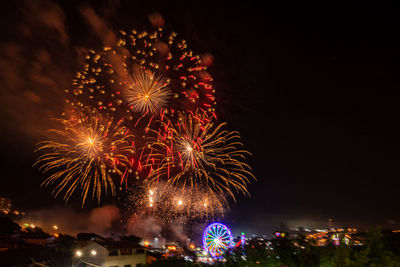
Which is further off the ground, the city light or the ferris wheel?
the ferris wheel

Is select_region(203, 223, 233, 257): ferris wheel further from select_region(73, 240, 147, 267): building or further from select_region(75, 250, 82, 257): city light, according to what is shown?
select_region(75, 250, 82, 257): city light

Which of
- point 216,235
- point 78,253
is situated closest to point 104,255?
point 78,253

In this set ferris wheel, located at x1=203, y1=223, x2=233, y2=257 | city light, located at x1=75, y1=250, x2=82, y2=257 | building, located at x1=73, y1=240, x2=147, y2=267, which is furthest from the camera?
ferris wheel, located at x1=203, y1=223, x2=233, y2=257

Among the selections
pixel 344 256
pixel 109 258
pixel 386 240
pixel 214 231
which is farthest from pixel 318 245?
pixel 214 231

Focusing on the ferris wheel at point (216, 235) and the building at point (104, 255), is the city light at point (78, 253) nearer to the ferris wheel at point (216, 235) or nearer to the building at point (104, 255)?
the building at point (104, 255)

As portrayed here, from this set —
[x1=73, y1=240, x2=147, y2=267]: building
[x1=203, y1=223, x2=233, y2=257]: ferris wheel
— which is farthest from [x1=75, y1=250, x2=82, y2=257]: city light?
[x1=203, y1=223, x2=233, y2=257]: ferris wheel

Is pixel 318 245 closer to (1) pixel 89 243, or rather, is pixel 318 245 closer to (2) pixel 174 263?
(2) pixel 174 263

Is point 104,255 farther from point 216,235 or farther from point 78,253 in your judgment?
point 216,235

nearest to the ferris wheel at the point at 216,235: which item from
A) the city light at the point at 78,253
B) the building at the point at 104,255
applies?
the building at the point at 104,255
